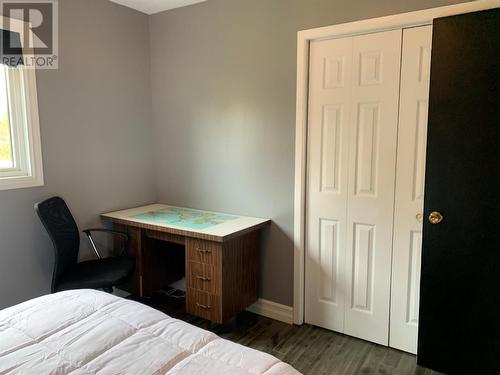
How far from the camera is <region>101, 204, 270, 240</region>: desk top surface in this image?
247cm

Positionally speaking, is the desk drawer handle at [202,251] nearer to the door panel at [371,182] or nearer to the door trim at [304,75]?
the door trim at [304,75]

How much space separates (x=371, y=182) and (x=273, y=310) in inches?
49.8

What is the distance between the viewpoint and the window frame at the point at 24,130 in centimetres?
242

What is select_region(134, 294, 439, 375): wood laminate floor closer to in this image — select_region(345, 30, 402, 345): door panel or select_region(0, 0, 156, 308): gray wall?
select_region(345, 30, 402, 345): door panel

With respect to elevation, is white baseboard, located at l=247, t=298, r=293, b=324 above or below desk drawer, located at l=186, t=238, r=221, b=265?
below

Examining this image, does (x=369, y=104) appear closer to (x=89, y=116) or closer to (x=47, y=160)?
(x=89, y=116)

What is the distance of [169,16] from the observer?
10.3ft

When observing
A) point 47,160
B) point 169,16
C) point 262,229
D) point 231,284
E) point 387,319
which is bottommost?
point 387,319

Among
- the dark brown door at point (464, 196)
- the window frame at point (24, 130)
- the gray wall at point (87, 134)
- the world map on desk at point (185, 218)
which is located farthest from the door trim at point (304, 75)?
the window frame at point (24, 130)

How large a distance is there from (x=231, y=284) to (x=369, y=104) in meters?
1.54

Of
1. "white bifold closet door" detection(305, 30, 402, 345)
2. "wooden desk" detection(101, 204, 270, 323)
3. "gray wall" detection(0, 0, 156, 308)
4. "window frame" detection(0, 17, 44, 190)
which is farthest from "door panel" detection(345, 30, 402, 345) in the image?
"window frame" detection(0, 17, 44, 190)

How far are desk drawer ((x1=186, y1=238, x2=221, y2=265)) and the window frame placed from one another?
116 centimetres

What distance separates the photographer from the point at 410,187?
2244 millimetres

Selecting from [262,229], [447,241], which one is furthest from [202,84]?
[447,241]
